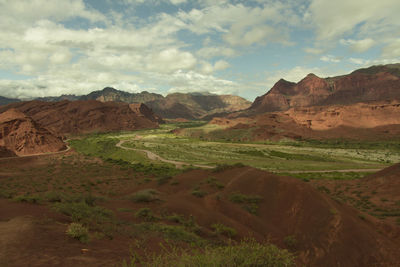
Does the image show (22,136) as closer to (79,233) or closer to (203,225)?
(203,225)

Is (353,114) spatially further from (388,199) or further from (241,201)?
(241,201)

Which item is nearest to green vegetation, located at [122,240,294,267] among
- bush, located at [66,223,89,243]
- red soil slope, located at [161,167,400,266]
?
bush, located at [66,223,89,243]

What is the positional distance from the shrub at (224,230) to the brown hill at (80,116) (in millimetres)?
128715

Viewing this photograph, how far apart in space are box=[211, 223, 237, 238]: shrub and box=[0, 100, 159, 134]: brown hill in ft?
422

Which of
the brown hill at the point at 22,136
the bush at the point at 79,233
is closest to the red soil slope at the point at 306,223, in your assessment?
the bush at the point at 79,233

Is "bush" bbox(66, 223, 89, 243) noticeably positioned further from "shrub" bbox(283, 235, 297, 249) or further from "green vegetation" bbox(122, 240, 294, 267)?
"shrub" bbox(283, 235, 297, 249)

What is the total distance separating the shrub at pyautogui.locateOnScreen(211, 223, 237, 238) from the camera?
1211 cm

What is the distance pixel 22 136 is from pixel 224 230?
67632 mm

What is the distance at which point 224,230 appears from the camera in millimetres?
12367

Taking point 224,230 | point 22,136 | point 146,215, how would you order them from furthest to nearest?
point 22,136 → point 146,215 → point 224,230

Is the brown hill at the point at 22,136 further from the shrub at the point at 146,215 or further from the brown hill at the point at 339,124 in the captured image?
the brown hill at the point at 339,124

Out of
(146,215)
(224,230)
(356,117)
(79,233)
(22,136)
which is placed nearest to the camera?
(79,233)

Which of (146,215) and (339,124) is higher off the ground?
(339,124)

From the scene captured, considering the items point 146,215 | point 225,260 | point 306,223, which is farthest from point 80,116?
point 225,260
